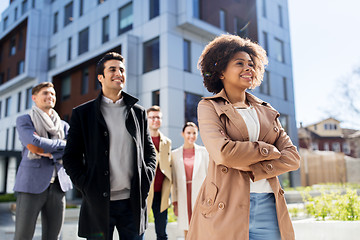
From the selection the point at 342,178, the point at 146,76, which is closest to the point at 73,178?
the point at 146,76

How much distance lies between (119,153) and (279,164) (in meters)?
1.37

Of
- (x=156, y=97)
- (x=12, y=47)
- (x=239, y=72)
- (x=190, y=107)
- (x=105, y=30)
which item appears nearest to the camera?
(x=239, y=72)

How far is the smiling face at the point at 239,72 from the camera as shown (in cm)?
238

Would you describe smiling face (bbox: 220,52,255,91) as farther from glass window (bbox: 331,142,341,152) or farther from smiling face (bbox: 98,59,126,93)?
glass window (bbox: 331,142,341,152)

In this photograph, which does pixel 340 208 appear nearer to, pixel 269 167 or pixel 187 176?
pixel 187 176

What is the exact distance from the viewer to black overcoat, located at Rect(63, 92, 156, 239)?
263cm

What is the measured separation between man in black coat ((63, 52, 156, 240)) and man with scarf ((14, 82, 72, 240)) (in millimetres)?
1088

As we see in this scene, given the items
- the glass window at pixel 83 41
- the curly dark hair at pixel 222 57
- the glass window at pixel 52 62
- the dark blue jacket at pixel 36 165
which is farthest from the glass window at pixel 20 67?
the curly dark hair at pixel 222 57

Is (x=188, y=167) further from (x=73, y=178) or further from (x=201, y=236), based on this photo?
(x=201, y=236)

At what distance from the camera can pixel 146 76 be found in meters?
16.7

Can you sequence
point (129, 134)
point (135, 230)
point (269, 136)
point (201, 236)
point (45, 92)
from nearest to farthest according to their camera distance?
point (201, 236), point (269, 136), point (135, 230), point (129, 134), point (45, 92)

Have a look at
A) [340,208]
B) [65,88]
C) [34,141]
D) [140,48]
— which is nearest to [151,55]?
[140,48]

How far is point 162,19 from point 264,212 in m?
15.5

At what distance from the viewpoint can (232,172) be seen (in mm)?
2129
